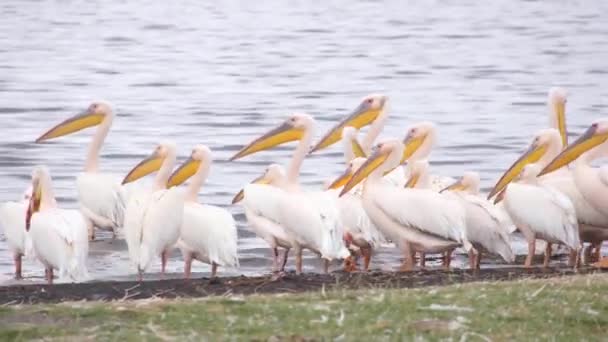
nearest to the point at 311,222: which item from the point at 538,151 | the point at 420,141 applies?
the point at 538,151

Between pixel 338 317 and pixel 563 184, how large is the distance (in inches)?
192

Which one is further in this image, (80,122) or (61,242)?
(80,122)

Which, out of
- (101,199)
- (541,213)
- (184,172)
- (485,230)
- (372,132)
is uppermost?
(372,132)

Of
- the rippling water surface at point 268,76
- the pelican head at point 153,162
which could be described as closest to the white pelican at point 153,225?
the pelican head at point 153,162

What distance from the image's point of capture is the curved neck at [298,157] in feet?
35.8

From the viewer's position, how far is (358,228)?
10648mm

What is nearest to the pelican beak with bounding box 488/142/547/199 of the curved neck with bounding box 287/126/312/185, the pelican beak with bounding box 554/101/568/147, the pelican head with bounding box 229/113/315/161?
the pelican beak with bounding box 554/101/568/147

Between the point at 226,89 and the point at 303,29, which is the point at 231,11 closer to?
the point at 303,29

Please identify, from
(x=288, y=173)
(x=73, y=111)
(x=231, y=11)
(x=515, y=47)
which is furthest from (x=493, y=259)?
(x=231, y=11)

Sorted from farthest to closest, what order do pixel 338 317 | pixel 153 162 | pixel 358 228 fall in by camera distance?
pixel 153 162 → pixel 358 228 → pixel 338 317

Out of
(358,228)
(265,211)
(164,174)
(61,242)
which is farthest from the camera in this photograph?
(164,174)

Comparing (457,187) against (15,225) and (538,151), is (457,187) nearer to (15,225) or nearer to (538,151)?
(538,151)

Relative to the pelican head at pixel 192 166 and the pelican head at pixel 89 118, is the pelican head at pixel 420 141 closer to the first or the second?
the pelican head at pixel 192 166

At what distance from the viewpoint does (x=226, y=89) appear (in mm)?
26109
